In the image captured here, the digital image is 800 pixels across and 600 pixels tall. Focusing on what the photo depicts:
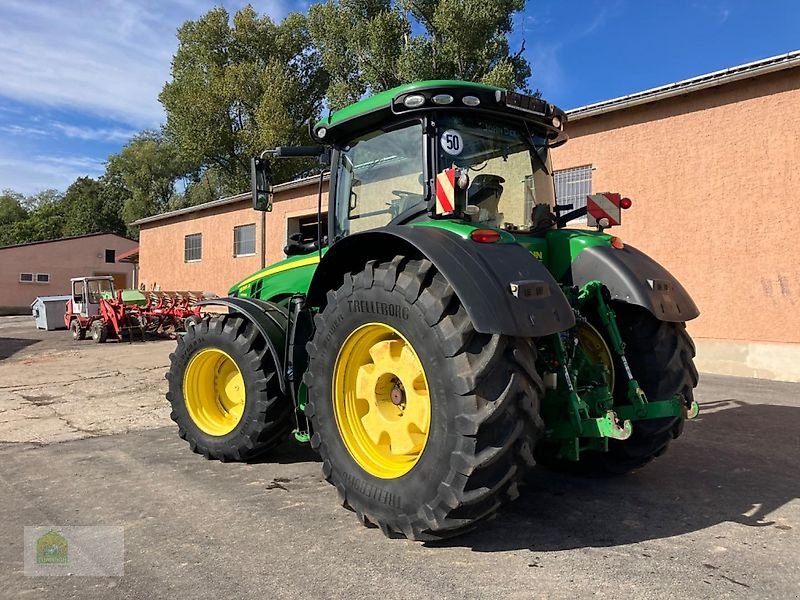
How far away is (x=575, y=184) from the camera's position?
40.4 feet

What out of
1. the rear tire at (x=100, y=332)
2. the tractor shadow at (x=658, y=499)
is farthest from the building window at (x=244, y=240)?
the tractor shadow at (x=658, y=499)

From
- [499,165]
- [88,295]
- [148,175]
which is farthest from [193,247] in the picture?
[148,175]

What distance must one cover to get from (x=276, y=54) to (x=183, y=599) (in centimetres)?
3316

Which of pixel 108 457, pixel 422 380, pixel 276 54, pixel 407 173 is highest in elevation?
pixel 276 54

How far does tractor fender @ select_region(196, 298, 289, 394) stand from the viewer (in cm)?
439

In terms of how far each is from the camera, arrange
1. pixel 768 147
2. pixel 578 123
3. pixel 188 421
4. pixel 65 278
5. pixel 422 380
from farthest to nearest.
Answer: pixel 65 278
pixel 578 123
pixel 768 147
pixel 188 421
pixel 422 380

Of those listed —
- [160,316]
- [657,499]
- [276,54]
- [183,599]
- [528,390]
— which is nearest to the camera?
[183,599]

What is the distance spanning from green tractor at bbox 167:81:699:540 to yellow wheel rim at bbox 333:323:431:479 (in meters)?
0.01

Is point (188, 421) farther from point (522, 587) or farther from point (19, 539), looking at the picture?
point (522, 587)

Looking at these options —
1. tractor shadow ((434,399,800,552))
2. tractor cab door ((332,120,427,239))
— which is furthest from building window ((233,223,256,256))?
tractor shadow ((434,399,800,552))

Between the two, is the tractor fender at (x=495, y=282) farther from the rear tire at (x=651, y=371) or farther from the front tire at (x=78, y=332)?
the front tire at (x=78, y=332)

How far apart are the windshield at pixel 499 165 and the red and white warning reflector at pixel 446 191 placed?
240 mm

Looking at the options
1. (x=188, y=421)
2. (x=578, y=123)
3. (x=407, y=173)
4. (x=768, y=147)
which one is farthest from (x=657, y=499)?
(x=578, y=123)

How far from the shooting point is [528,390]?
2949 millimetres
